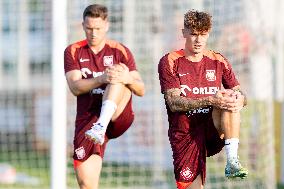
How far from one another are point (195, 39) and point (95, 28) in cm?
139

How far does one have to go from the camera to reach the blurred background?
41.8 ft

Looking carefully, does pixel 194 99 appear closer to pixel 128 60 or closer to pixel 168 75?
pixel 168 75

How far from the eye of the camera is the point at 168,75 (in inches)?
293

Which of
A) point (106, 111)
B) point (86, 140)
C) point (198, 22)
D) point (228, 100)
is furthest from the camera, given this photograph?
point (86, 140)

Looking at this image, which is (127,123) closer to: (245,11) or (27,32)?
(245,11)

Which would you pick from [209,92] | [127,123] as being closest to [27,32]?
[127,123]

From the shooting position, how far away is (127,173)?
1370cm

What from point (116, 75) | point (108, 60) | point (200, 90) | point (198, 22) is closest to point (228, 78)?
point (200, 90)

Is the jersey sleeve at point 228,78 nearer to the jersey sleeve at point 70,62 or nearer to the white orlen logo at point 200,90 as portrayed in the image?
the white orlen logo at point 200,90

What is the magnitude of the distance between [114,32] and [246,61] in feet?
6.73

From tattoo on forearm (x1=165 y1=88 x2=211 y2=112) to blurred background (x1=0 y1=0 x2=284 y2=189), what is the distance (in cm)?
375

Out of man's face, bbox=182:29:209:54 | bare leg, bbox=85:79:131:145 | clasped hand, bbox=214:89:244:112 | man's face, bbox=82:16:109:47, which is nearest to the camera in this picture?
clasped hand, bbox=214:89:244:112

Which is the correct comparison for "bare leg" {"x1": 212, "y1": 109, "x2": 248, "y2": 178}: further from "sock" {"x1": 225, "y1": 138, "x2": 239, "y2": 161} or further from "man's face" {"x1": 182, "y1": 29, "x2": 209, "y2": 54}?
"man's face" {"x1": 182, "y1": 29, "x2": 209, "y2": 54}

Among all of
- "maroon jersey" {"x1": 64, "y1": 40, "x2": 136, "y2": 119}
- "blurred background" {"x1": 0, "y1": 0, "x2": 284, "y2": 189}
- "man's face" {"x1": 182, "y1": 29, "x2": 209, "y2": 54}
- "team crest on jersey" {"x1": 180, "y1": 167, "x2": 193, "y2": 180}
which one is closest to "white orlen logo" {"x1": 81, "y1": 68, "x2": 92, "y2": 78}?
"maroon jersey" {"x1": 64, "y1": 40, "x2": 136, "y2": 119}
